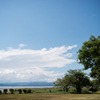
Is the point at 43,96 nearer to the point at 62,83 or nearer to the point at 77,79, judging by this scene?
the point at 77,79

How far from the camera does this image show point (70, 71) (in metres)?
36.9

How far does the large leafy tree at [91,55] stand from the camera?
2522 cm

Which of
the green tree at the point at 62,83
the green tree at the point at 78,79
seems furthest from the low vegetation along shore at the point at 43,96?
the green tree at the point at 62,83

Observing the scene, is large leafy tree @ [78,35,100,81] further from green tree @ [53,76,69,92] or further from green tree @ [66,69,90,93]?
green tree @ [53,76,69,92]

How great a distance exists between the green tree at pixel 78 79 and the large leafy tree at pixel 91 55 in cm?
796

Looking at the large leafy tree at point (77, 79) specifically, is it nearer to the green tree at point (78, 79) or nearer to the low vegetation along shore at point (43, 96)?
the green tree at point (78, 79)

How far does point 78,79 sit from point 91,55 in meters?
12.3

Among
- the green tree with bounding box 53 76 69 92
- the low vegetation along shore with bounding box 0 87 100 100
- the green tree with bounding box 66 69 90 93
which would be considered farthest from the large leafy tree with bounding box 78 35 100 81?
the green tree with bounding box 53 76 69 92

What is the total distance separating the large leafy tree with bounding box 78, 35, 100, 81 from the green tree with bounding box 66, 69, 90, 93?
313 inches

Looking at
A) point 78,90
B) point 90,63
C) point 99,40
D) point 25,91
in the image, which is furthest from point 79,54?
point 25,91

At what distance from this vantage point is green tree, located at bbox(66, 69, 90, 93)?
114 feet

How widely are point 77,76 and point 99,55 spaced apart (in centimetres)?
1260

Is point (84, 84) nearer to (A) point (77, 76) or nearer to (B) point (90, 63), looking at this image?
(A) point (77, 76)

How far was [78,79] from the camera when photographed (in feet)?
117
